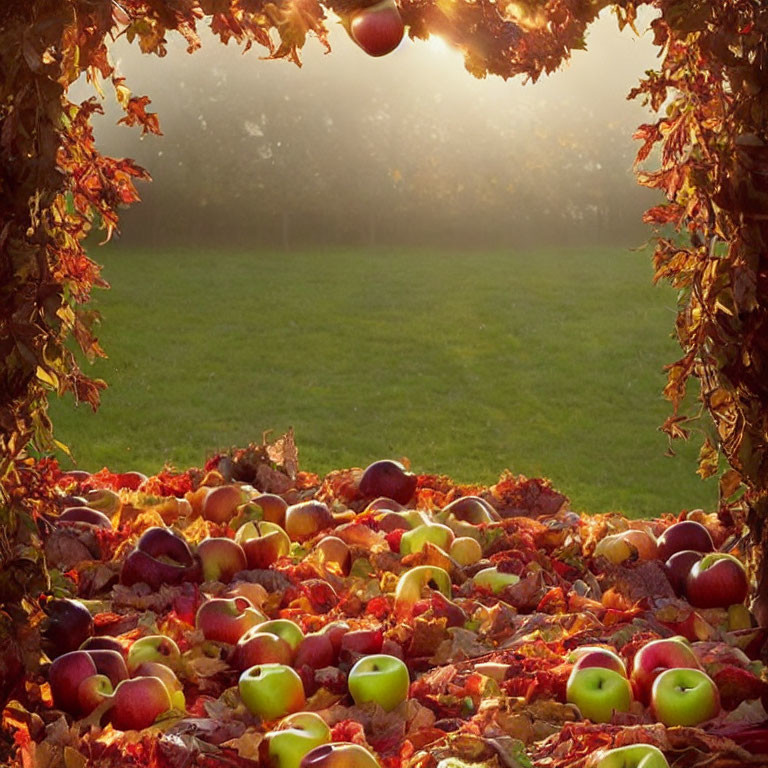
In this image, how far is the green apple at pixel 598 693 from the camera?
3037 mm

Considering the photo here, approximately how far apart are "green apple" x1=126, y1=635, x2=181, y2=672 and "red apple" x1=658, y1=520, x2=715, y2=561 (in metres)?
1.95

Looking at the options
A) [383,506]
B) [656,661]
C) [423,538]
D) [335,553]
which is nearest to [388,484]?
[383,506]

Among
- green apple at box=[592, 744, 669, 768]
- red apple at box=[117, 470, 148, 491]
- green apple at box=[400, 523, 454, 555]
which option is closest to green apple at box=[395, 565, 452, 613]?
green apple at box=[400, 523, 454, 555]

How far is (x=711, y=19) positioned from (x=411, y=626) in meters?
1.91

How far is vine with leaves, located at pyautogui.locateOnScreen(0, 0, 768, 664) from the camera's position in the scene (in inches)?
109

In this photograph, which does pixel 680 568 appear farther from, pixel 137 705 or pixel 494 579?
pixel 137 705

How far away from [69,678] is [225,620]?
55 centimetres

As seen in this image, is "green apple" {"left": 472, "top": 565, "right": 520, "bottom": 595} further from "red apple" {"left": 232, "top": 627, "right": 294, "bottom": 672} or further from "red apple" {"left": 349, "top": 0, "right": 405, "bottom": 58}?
"red apple" {"left": 349, "top": 0, "right": 405, "bottom": 58}

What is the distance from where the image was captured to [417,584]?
382cm

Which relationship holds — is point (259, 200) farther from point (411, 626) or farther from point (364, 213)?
point (411, 626)

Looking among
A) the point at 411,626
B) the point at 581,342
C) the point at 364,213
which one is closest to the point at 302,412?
the point at 581,342

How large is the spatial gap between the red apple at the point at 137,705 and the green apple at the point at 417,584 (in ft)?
2.96

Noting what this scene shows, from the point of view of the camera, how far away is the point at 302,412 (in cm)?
1188

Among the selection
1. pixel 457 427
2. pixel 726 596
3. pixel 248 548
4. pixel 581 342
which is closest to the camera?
pixel 726 596
